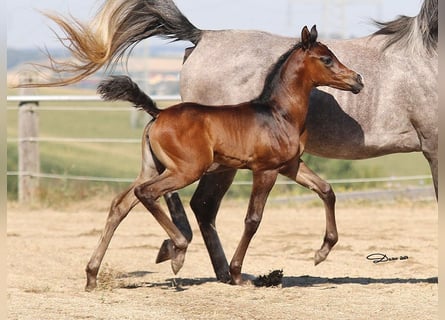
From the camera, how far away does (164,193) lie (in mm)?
6043

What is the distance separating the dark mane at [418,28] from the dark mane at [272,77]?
77cm

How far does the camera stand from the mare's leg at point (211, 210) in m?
6.80

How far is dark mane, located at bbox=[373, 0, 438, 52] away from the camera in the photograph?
6594 mm

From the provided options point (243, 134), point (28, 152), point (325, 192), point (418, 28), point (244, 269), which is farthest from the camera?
point (28, 152)

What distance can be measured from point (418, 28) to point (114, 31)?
7.13 ft

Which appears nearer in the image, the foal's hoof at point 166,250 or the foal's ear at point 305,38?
the foal's ear at point 305,38

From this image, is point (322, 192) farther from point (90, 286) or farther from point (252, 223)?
point (90, 286)

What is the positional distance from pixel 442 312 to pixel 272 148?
10.9ft

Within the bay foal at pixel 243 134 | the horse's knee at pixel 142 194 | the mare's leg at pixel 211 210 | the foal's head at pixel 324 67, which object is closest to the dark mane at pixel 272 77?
the bay foal at pixel 243 134

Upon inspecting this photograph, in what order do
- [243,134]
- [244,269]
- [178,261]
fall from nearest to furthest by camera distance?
[178,261]
[243,134]
[244,269]

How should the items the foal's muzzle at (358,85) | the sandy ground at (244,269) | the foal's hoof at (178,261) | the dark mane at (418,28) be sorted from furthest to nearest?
1. the dark mane at (418,28)
2. the foal's muzzle at (358,85)
3. the foal's hoof at (178,261)
4. the sandy ground at (244,269)

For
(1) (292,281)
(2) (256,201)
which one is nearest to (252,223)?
(2) (256,201)

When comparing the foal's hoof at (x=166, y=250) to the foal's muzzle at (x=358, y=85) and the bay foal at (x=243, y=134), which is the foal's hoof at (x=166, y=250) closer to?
the bay foal at (x=243, y=134)

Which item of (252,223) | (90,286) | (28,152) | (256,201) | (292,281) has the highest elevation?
(256,201)
